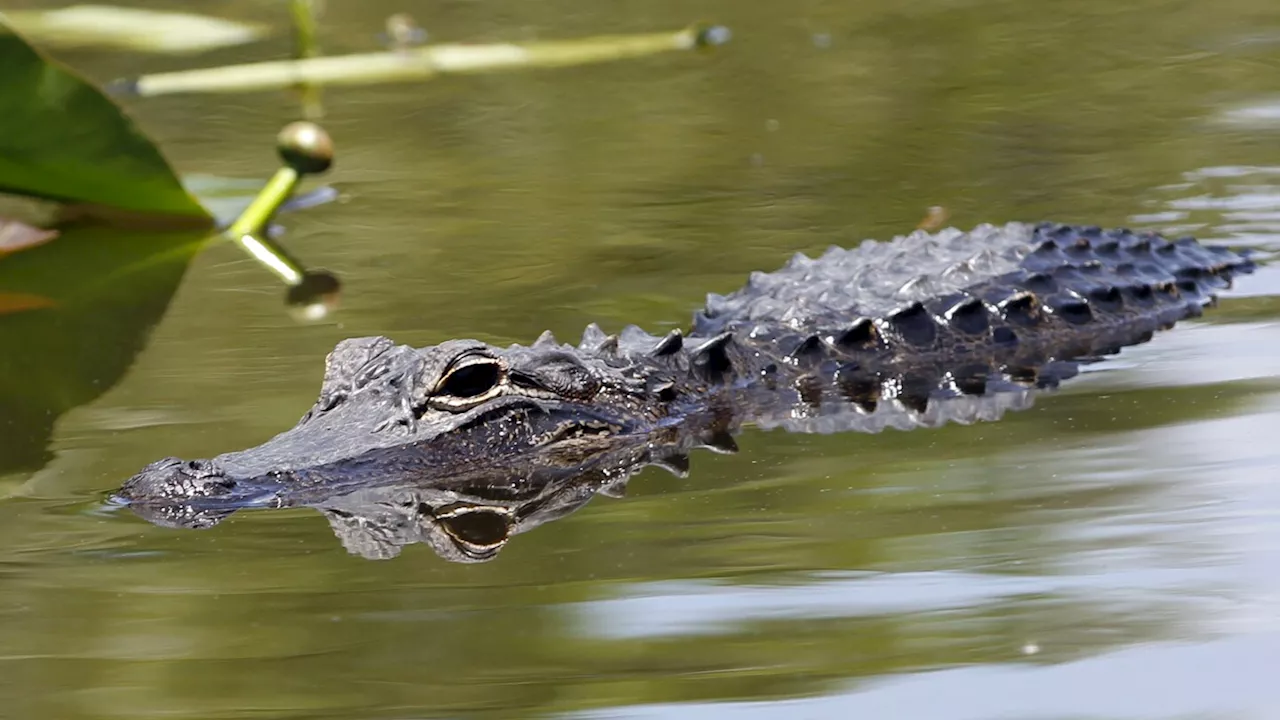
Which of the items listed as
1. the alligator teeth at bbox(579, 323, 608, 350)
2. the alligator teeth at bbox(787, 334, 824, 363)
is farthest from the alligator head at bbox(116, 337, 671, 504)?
the alligator teeth at bbox(787, 334, 824, 363)

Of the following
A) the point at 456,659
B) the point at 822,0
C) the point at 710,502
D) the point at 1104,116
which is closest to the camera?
the point at 456,659

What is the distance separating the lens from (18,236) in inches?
299

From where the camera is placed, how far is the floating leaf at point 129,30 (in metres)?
10.6

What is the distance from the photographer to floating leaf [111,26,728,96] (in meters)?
9.69

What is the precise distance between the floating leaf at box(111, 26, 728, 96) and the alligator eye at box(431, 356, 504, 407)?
483cm

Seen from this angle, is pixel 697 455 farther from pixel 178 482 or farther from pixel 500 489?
pixel 178 482

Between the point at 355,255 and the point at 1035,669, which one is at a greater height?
the point at 355,255

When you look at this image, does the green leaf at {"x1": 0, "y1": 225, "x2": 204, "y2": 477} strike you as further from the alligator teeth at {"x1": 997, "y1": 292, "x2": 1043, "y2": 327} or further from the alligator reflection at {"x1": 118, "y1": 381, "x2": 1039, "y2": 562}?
the alligator teeth at {"x1": 997, "y1": 292, "x2": 1043, "y2": 327}

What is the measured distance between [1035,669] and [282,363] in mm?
3332

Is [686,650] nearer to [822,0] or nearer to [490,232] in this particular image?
[490,232]

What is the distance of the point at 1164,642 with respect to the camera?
329 cm

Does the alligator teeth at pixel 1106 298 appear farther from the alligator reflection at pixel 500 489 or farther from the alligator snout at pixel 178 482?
the alligator snout at pixel 178 482

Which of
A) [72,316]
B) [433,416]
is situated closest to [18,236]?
[72,316]

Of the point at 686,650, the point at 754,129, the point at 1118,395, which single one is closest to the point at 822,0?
the point at 754,129
